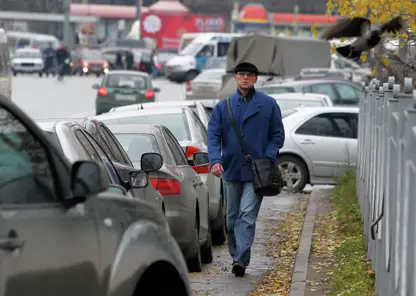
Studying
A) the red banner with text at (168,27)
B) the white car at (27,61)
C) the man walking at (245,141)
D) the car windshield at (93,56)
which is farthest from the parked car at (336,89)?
the red banner with text at (168,27)

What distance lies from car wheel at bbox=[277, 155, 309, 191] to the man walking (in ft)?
30.3

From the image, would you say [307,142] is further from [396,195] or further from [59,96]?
[59,96]

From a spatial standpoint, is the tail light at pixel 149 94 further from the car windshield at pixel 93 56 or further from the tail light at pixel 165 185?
the car windshield at pixel 93 56

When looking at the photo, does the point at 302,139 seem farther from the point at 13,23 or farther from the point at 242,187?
the point at 13,23

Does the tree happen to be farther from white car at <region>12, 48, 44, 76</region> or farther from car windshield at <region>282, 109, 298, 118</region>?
white car at <region>12, 48, 44, 76</region>

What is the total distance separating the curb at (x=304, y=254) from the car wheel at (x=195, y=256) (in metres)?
0.81

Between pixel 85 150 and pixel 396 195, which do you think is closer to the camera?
pixel 396 195

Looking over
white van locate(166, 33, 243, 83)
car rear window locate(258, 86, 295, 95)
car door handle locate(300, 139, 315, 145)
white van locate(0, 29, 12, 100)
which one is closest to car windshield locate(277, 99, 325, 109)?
car door handle locate(300, 139, 315, 145)

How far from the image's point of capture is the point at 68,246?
4941mm

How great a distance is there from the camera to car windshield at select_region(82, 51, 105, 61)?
248 ft

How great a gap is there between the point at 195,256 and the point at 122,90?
28.3 metres

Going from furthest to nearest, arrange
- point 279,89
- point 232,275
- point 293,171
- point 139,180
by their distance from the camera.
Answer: point 279,89 → point 293,171 → point 232,275 → point 139,180

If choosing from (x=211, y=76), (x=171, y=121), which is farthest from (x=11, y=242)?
(x=211, y=76)

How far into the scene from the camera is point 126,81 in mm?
39438
